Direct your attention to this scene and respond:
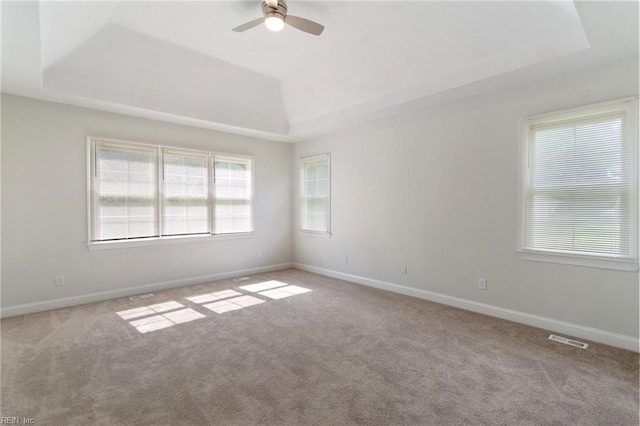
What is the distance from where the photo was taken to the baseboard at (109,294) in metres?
3.79

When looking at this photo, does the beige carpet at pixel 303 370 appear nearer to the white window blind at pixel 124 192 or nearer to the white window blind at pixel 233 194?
the white window blind at pixel 124 192

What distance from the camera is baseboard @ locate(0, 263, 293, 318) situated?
12.4ft

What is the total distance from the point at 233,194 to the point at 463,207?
3.89 meters

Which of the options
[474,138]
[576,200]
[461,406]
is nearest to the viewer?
[461,406]

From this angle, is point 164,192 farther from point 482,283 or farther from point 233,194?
point 482,283

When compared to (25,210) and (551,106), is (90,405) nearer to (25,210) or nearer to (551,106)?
(25,210)

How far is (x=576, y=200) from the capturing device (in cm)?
320

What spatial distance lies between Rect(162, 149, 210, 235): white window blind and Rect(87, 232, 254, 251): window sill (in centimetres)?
10

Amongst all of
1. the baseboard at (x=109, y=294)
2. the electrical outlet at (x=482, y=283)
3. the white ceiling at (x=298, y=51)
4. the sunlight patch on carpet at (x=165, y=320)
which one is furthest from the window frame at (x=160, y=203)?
the electrical outlet at (x=482, y=283)

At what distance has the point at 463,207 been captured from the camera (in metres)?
4.02

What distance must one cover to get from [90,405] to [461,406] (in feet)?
8.22

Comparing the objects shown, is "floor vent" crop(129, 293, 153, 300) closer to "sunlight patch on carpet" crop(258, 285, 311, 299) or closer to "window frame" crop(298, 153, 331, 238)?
"sunlight patch on carpet" crop(258, 285, 311, 299)

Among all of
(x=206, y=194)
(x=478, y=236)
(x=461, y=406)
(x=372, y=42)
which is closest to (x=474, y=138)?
(x=478, y=236)

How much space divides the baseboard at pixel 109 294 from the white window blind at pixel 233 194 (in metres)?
0.80
